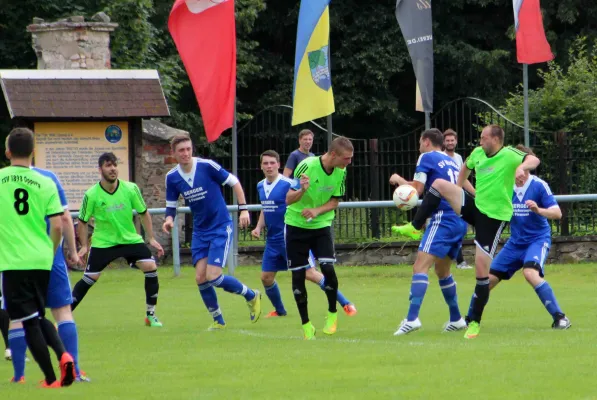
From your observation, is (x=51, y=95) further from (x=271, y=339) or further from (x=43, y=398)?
(x=43, y=398)

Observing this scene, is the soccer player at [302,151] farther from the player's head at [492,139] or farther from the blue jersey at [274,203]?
the player's head at [492,139]

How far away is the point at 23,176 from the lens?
8.61m

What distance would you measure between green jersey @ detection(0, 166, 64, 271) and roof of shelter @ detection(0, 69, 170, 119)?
1203 cm

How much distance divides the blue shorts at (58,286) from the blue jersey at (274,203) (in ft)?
18.4

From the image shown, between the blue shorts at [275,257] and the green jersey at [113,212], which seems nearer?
the green jersey at [113,212]

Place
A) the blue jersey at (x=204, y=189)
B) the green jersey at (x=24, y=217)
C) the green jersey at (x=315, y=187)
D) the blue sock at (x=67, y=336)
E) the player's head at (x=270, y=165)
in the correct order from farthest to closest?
the player's head at (x=270, y=165) < the blue jersey at (x=204, y=189) < the green jersey at (x=315, y=187) < the blue sock at (x=67, y=336) < the green jersey at (x=24, y=217)

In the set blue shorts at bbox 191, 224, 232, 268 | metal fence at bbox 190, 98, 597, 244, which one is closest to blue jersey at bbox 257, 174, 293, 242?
blue shorts at bbox 191, 224, 232, 268

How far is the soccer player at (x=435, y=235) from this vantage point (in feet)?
39.5

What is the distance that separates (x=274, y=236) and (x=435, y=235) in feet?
9.80

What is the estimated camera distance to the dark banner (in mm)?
20406

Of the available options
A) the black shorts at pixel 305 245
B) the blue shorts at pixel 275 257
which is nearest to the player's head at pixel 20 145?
the black shorts at pixel 305 245

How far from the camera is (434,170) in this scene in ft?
40.1

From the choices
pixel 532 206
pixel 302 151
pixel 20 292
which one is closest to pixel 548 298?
pixel 532 206

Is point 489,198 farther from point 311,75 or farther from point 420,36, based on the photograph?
point 420,36
